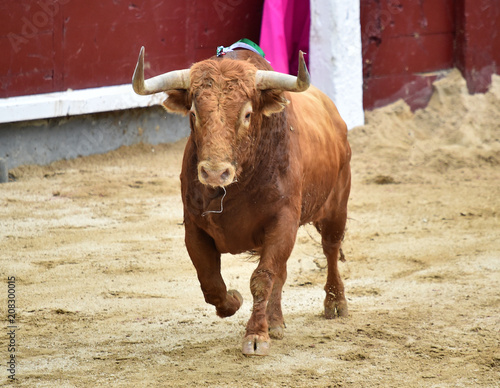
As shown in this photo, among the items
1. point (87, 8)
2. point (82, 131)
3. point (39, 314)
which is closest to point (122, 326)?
point (39, 314)

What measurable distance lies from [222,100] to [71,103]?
4231 millimetres

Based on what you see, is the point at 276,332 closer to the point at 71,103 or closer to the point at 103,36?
the point at 71,103

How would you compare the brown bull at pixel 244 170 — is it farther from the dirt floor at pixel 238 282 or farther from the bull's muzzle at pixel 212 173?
the dirt floor at pixel 238 282

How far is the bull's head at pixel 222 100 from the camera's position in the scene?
3506 millimetres

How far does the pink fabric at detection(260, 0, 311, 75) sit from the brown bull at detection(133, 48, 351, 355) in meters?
4.32

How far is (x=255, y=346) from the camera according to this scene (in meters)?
3.78

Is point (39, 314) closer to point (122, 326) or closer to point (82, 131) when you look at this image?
point (122, 326)

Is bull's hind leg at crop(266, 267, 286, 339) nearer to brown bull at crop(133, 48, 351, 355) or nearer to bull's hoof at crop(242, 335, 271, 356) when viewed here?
brown bull at crop(133, 48, 351, 355)

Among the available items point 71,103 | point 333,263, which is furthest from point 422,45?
Answer: point 333,263

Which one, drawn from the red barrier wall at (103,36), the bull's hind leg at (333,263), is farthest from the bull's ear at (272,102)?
the red barrier wall at (103,36)

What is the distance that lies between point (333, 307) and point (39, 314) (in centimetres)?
155

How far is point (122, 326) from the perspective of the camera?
14.3 ft

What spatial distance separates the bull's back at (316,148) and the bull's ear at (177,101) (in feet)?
1.83

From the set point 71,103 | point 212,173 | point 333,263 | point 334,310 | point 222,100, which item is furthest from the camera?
point 71,103
